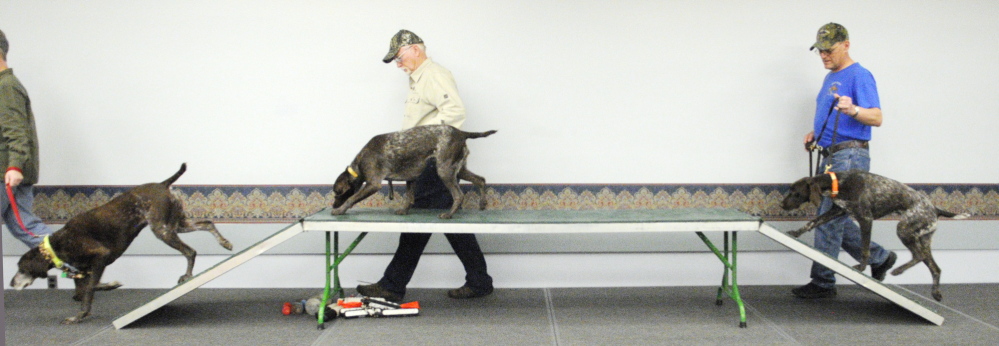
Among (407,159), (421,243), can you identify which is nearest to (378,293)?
(421,243)

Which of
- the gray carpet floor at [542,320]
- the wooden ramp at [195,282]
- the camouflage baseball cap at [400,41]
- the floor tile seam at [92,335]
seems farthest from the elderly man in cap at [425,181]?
the floor tile seam at [92,335]

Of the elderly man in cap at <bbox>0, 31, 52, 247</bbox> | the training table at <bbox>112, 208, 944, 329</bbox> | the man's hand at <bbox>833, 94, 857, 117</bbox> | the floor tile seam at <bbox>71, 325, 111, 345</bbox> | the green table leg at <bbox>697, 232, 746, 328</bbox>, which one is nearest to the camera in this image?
the floor tile seam at <bbox>71, 325, 111, 345</bbox>

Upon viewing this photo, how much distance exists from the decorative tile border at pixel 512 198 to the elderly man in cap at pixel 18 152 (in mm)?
418

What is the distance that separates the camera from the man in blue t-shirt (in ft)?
14.5

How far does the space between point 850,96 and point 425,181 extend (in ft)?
8.30

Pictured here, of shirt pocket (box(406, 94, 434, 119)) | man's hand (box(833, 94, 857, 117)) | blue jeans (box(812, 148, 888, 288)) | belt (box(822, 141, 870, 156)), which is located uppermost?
shirt pocket (box(406, 94, 434, 119))

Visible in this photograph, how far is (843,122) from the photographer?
4539 mm

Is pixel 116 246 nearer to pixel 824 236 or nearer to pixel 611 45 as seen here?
pixel 611 45

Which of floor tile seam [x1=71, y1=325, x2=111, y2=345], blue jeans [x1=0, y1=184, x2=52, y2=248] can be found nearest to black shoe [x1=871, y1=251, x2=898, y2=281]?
floor tile seam [x1=71, y1=325, x2=111, y2=345]

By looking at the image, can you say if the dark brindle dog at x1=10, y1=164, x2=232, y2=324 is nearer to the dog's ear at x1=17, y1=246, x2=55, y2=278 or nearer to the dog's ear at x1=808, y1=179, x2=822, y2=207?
the dog's ear at x1=17, y1=246, x2=55, y2=278

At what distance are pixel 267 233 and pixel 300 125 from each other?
0.75 m

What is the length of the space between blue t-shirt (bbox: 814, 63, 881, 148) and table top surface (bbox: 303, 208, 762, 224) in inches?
30.4

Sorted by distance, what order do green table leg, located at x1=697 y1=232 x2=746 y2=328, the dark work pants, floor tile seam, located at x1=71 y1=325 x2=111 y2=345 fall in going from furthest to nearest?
the dark work pants
green table leg, located at x1=697 y1=232 x2=746 y2=328
floor tile seam, located at x1=71 y1=325 x2=111 y2=345

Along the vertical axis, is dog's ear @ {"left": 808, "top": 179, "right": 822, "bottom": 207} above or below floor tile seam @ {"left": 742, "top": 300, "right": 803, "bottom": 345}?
above
